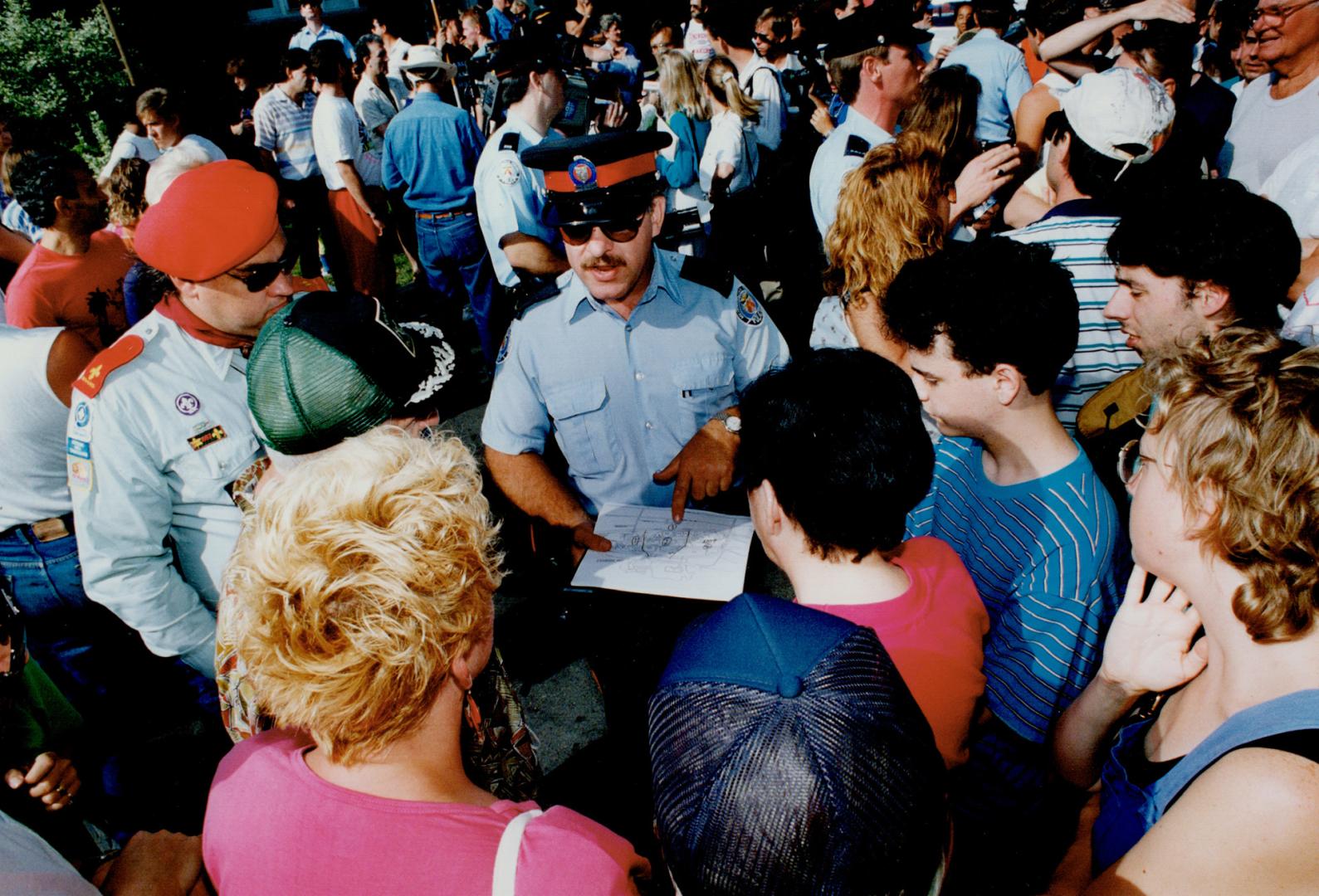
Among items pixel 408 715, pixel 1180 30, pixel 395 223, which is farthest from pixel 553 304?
pixel 395 223

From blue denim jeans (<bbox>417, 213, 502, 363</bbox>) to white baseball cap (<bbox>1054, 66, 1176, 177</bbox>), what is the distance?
3739 millimetres

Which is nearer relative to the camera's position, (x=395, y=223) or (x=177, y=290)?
(x=177, y=290)

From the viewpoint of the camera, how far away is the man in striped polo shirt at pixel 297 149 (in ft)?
22.1

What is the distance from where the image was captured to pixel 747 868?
83 cm

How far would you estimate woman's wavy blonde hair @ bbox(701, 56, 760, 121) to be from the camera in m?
5.36

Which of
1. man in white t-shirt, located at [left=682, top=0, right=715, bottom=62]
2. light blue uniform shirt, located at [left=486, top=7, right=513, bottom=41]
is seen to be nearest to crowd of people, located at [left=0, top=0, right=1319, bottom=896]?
man in white t-shirt, located at [left=682, top=0, right=715, bottom=62]

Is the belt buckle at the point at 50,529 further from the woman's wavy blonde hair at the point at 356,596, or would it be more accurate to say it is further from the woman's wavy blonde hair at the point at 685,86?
the woman's wavy blonde hair at the point at 685,86

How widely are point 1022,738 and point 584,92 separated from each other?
14.0 feet

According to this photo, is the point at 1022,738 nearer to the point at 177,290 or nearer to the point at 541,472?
the point at 541,472

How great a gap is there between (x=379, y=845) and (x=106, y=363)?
1650 millimetres

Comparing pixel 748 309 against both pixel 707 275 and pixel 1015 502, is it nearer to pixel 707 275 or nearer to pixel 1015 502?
pixel 707 275

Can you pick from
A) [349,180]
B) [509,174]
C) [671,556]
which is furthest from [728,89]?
[671,556]

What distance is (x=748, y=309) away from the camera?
2.46 metres

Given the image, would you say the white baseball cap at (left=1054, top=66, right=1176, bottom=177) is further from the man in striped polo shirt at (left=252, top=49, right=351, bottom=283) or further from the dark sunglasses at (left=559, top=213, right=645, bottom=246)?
the man in striped polo shirt at (left=252, top=49, right=351, bottom=283)
